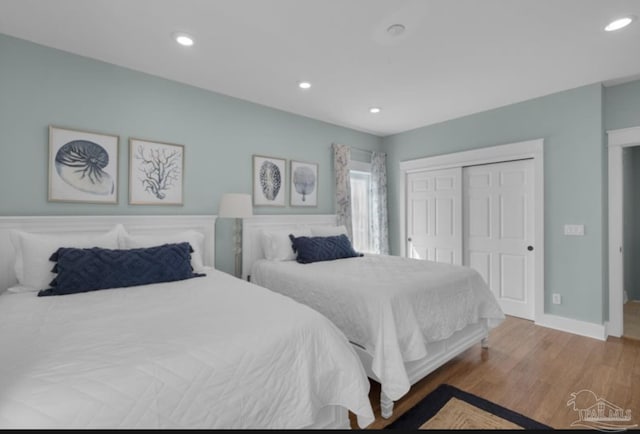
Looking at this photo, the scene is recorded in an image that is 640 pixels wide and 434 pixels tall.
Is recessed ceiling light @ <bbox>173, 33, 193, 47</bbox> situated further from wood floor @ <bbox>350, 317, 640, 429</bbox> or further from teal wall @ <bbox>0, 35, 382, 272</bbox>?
wood floor @ <bbox>350, 317, 640, 429</bbox>

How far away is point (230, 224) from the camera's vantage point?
334cm

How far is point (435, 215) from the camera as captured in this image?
14.6ft

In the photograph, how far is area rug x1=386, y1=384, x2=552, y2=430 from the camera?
70.2 inches

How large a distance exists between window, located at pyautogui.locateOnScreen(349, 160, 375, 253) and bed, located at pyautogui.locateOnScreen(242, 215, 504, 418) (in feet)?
5.17

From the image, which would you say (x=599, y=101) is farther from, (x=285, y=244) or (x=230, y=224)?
(x=230, y=224)

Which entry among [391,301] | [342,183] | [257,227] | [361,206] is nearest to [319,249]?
[257,227]

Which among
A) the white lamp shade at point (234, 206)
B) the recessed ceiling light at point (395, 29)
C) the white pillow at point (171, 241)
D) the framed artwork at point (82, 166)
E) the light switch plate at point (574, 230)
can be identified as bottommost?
the white pillow at point (171, 241)

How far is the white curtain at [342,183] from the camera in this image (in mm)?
4320

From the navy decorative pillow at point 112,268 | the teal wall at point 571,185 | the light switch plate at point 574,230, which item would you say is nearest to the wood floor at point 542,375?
the teal wall at point 571,185

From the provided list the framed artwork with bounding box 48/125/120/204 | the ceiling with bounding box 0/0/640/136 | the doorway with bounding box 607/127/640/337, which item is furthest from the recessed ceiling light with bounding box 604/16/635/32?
the framed artwork with bounding box 48/125/120/204

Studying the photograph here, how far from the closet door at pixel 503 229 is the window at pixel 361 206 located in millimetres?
1456

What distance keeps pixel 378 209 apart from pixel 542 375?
299 cm

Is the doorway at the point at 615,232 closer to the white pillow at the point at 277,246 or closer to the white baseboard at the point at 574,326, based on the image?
the white baseboard at the point at 574,326

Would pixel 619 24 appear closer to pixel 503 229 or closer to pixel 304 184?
pixel 503 229
